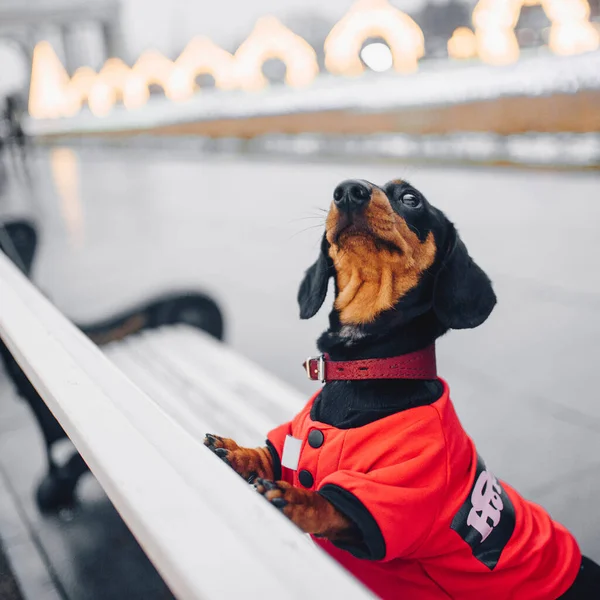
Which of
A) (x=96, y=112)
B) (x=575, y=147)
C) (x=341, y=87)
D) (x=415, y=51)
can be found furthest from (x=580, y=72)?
(x=96, y=112)

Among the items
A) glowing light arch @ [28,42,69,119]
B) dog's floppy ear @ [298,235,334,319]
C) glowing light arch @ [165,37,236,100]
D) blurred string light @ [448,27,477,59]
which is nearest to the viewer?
dog's floppy ear @ [298,235,334,319]

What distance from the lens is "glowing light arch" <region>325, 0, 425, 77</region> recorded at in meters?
5.41

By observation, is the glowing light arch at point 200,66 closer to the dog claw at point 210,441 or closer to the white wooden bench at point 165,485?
the white wooden bench at point 165,485

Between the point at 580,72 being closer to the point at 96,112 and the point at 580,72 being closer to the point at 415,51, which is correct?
the point at 415,51

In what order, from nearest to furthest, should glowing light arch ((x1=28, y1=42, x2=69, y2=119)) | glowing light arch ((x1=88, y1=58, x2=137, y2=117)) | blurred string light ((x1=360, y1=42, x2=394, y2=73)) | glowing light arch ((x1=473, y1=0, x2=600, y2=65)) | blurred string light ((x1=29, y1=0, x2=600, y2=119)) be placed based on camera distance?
glowing light arch ((x1=473, y1=0, x2=600, y2=65)), blurred string light ((x1=29, y1=0, x2=600, y2=119)), blurred string light ((x1=360, y1=42, x2=394, y2=73)), glowing light arch ((x1=88, y1=58, x2=137, y2=117)), glowing light arch ((x1=28, y1=42, x2=69, y2=119))

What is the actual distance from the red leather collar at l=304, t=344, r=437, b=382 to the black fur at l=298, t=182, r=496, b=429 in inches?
0.5

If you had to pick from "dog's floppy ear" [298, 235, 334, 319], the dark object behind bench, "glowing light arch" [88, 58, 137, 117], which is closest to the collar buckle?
"dog's floppy ear" [298, 235, 334, 319]

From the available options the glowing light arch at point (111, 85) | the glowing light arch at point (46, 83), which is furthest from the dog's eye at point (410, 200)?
the glowing light arch at point (46, 83)

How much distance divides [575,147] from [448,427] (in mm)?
4663

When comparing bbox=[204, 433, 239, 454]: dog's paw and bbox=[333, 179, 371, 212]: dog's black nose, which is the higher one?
bbox=[333, 179, 371, 212]: dog's black nose

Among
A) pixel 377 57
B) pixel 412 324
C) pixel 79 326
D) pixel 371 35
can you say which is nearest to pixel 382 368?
pixel 412 324

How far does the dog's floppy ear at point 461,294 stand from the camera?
80cm

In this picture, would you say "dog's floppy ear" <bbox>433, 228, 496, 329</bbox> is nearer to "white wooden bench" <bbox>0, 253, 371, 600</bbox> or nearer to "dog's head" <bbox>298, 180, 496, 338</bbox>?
"dog's head" <bbox>298, 180, 496, 338</bbox>

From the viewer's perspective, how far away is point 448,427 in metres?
0.80
